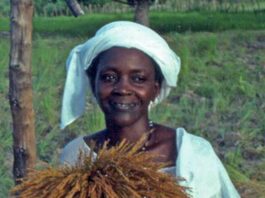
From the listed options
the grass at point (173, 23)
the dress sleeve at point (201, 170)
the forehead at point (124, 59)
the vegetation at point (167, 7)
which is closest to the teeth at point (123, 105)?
the forehead at point (124, 59)

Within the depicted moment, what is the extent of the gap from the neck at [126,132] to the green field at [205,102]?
2.63 metres

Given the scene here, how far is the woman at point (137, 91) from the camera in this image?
9.04 feet

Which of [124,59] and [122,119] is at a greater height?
[124,59]

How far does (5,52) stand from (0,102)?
1268mm

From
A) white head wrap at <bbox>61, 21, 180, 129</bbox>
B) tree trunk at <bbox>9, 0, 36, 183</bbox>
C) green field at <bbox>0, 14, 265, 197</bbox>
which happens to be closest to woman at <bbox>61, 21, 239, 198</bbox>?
white head wrap at <bbox>61, 21, 180, 129</bbox>

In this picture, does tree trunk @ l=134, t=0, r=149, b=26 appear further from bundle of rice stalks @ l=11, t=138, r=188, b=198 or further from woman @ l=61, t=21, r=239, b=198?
bundle of rice stalks @ l=11, t=138, r=188, b=198

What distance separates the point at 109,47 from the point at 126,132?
0.26 metres

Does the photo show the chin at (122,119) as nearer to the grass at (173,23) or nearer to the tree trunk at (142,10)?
the tree trunk at (142,10)

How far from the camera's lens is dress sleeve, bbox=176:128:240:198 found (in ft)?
9.10

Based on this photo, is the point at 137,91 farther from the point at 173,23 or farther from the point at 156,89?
the point at 173,23

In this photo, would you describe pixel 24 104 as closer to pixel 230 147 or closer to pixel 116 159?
pixel 116 159

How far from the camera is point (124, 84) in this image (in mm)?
2729

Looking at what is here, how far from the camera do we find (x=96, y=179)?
2.22 m

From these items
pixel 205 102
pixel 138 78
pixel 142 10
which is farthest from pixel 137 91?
pixel 142 10
